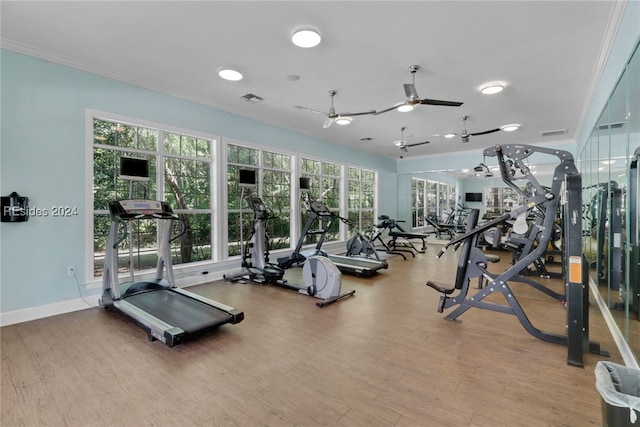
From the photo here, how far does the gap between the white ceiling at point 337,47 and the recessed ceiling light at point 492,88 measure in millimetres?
146

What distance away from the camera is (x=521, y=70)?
412 centimetres

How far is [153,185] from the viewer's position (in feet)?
15.9

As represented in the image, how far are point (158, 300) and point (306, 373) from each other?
232cm

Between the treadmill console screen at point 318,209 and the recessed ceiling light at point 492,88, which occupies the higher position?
the recessed ceiling light at point 492,88

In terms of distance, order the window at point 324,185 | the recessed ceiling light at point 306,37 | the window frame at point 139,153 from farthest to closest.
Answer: the window at point 324,185
the window frame at point 139,153
the recessed ceiling light at point 306,37

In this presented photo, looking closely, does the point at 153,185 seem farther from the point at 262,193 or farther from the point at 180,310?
the point at 180,310

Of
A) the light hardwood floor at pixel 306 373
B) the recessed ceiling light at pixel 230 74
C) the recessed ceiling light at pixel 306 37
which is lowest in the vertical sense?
the light hardwood floor at pixel 306 373

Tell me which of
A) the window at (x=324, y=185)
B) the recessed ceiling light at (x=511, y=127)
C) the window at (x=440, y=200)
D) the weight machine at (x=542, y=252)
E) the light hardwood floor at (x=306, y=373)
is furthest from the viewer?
the window at (x=440, y=200)

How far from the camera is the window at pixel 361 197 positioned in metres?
9.48

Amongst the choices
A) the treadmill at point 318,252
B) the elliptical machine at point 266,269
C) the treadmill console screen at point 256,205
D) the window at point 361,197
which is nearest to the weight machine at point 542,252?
the elliptical machine at point 266,269

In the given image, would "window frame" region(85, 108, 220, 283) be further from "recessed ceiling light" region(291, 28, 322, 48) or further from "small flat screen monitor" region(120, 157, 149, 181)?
"recessed ceiling light" region(291, 28, 322, 48)

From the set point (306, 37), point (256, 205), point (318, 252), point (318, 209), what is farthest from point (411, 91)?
point (318, 252)

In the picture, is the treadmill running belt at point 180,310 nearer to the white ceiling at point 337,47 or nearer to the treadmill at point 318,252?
the treadmill at point 318,252

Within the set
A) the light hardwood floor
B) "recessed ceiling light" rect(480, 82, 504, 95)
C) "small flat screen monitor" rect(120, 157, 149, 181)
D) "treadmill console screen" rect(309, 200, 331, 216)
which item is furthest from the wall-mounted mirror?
"small flat screen monitor" rect(120, 157, 149, 181)
